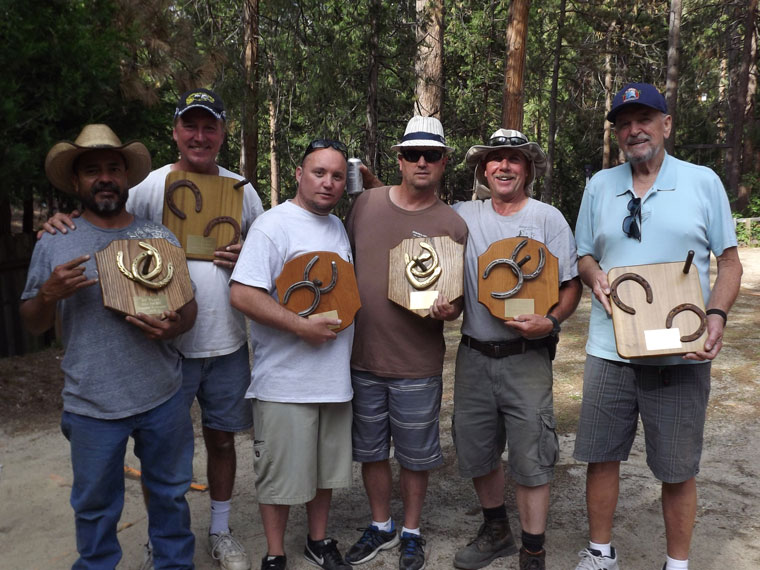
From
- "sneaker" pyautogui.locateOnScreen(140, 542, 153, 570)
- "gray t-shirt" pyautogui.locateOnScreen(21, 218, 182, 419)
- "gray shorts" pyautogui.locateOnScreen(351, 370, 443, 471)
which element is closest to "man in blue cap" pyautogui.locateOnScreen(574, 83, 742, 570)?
"gray shorts" pyautogui.locateOnScreen(351, 370, 443, 471)

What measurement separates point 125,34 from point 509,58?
495 centimetres

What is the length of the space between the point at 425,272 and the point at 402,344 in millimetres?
386

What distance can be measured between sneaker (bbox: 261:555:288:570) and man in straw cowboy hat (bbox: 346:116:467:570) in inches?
13.6

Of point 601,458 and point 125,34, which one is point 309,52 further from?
point 601,458

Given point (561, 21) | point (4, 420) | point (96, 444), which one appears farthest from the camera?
point (561, 21)

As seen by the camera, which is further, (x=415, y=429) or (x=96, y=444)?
(x=415, y=429)

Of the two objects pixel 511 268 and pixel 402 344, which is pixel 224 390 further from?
pixel 511 268

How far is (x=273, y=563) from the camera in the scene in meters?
3.14

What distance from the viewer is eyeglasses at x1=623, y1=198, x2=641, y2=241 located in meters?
2.87

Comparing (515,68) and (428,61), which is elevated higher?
(428,61)

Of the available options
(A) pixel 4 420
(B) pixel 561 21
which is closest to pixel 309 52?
(A) pixel 4 420

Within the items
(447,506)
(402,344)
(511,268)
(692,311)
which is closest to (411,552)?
(447,506)

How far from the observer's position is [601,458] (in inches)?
118

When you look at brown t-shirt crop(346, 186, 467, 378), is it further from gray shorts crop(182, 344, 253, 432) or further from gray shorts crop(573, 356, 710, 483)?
gray shorts crop(573, 356, 710, 483)
